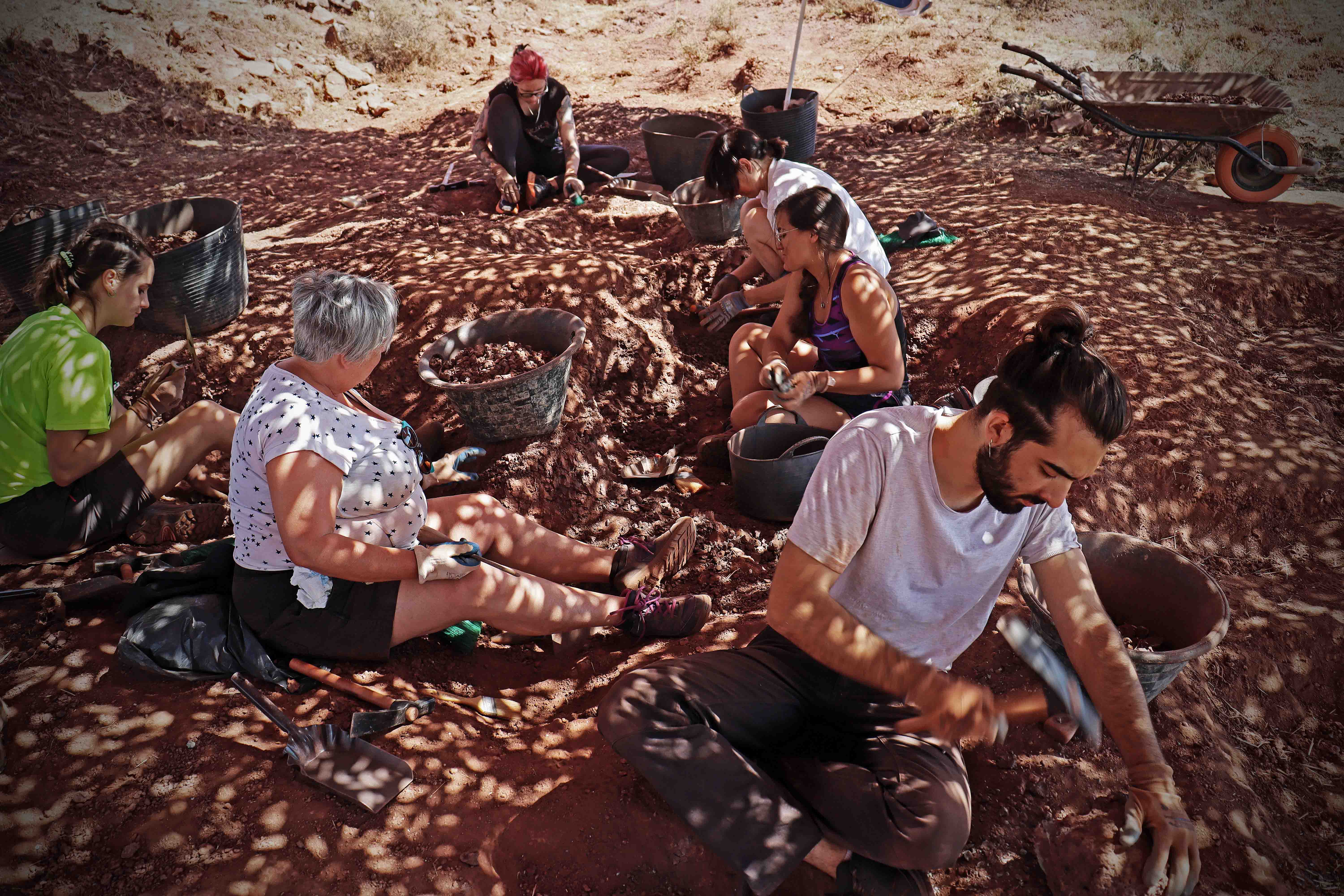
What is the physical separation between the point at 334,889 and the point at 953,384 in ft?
12.5

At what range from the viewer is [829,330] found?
3.64 metres

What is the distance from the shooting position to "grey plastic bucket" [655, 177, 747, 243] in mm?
5777

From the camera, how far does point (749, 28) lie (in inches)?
477

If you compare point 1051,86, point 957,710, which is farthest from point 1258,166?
point 957,710

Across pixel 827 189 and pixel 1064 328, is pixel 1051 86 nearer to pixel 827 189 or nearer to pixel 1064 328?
pixel 827 189

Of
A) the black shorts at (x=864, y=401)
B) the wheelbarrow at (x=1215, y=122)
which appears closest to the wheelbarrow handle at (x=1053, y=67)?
the wheelbarrow at (x=1215, y=122)

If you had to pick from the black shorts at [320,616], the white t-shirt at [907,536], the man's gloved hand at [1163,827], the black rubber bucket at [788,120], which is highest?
the black rubber bucket at [788,120]

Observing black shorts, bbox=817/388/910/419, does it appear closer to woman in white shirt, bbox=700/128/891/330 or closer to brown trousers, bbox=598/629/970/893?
woman in white shirt, bbox=700/128/891/330

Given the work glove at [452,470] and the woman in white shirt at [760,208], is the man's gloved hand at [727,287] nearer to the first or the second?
the woman in white shirt at [760,208]

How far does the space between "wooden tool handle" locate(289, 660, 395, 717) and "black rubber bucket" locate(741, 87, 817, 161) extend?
5.82 meters

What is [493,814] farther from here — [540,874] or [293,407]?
[293,407]

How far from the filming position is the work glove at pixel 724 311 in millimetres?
5070

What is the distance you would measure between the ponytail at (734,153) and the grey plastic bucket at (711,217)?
783 mm

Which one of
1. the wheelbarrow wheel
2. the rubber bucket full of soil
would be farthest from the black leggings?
the rubber bucket full of soil
